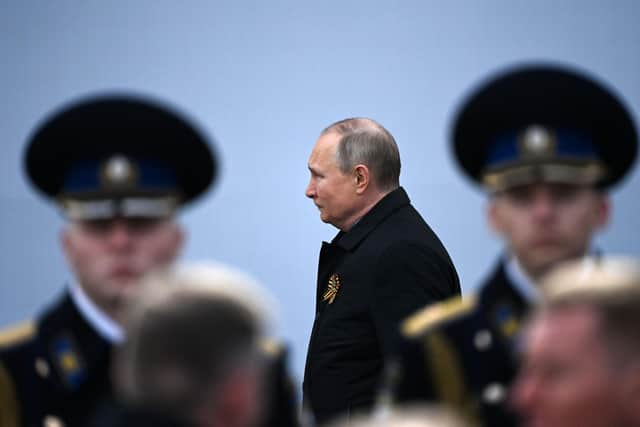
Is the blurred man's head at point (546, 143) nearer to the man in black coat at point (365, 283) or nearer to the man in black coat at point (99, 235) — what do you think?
the man in black coat at point (99, 235)

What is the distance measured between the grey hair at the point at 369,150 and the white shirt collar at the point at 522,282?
1.94 m

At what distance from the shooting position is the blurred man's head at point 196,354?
1.61m

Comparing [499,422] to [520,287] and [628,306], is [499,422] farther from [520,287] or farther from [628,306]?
[628,306]

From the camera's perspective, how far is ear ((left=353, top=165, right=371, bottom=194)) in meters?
4.29

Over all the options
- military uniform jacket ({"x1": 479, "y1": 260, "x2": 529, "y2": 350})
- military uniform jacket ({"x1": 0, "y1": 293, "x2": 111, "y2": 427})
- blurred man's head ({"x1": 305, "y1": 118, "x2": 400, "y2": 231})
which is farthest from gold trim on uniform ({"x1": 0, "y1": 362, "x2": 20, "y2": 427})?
blurred man's head ({"x1": 305, "y1": 118, "x2": 400, "y2": 231})

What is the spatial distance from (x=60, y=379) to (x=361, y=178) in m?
2.07

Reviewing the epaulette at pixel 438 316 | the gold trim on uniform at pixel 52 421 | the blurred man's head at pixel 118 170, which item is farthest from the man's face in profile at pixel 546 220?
the gold trim on uniform at pixel 52 421

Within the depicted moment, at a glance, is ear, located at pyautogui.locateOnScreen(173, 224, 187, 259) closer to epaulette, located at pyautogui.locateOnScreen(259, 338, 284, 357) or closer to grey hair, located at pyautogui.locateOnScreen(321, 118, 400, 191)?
epaulette, located at pyautogui.locateOnScreen(259, 338, 284, 357)

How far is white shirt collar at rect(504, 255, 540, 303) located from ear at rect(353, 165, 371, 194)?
6.33ft

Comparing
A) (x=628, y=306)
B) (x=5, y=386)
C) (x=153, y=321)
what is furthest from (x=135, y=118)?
(x=628, y=306)

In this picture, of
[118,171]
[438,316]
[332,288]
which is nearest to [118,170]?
[118,171]

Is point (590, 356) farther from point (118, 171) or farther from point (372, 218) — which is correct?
point (372, 218)

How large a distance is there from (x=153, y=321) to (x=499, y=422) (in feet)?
2.73

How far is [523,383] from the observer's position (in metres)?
1.85
